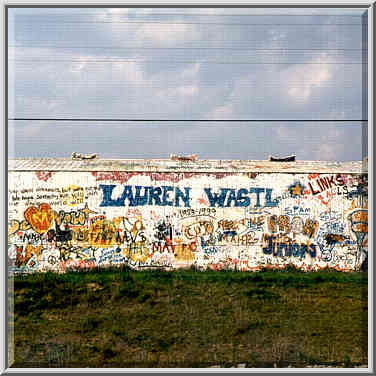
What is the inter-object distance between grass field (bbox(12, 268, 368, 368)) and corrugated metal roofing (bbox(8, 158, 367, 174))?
1.99 metres

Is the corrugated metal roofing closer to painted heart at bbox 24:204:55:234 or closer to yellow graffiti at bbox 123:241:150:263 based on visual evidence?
painted heart at bbox 24:204:55:234

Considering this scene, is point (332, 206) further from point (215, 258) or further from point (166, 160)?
point (166, 160)

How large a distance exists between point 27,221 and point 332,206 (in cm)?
585

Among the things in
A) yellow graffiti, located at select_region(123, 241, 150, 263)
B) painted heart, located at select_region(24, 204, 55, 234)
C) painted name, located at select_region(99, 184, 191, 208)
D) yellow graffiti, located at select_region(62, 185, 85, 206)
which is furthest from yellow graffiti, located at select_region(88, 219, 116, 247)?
painted heart, located at select_region(24, 204, 55, 234)

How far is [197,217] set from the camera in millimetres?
7512

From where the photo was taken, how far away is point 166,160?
7.95 m

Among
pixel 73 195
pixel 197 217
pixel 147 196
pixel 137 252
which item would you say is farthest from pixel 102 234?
pixel 197 217

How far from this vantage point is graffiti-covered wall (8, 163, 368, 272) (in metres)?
7.36

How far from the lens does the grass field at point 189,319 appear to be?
4156 millimetres

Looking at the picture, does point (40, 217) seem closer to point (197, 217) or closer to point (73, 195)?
point (73, 195)

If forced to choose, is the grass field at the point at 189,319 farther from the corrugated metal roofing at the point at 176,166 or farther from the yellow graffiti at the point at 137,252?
the corrugated metal roofing at the point at 176,166

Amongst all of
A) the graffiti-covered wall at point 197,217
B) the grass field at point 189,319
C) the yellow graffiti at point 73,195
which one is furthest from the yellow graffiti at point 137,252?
the yellow graffiti at point 73,195

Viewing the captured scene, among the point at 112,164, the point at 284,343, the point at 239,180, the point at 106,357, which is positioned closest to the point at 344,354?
the point at 284,343

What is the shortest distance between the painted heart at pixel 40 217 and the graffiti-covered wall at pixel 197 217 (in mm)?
39
